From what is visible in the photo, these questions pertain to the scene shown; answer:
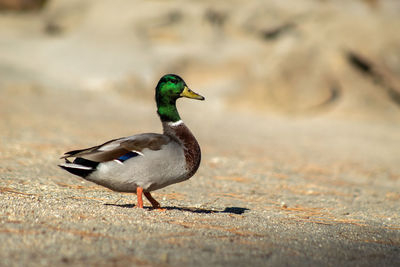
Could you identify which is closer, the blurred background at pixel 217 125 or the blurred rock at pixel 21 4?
the blurred background at pixel 217 125

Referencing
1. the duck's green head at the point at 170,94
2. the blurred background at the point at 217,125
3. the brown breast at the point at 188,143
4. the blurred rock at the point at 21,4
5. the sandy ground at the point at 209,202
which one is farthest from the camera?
the blurred rock at the point at 21,4

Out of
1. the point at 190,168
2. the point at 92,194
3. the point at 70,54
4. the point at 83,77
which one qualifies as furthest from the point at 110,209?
the point at 70,54

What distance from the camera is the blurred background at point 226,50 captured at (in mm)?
13086

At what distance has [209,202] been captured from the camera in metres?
4.41

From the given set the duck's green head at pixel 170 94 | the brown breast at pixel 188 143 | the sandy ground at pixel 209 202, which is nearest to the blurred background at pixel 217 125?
the sandy ground at pixel 209 202

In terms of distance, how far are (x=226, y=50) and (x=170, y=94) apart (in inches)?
424

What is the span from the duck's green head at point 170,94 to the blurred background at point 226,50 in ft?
26.8

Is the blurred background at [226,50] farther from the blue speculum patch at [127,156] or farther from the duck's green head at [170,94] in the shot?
the blue speculum patch at [127,156]

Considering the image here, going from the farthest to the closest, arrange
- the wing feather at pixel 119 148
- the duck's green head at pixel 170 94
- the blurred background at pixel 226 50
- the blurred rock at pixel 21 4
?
the blurred rock at pixel 21 4
the blurred background at pixel 226 50
the duck's green head at pixel 170 94
the wing feather at pixel 119 148

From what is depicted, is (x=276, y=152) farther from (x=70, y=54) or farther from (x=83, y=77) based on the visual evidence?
(x=70, y=54)

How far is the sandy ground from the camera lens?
8.09 feet

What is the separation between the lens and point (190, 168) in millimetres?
3682

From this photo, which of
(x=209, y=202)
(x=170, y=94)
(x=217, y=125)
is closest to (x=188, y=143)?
(x=170, y=94)

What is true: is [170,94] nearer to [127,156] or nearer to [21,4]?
[127,156]
